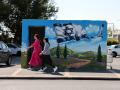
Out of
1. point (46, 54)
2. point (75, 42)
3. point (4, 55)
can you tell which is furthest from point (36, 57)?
point (4, 55)

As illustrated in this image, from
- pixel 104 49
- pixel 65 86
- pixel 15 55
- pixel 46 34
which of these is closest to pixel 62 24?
pixel 46 34

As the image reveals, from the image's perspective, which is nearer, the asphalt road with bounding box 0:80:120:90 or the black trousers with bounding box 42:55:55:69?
the asphalt road with bounding box 0:80:120:90

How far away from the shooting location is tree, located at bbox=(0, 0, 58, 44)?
161 ft

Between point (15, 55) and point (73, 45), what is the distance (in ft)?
73.0

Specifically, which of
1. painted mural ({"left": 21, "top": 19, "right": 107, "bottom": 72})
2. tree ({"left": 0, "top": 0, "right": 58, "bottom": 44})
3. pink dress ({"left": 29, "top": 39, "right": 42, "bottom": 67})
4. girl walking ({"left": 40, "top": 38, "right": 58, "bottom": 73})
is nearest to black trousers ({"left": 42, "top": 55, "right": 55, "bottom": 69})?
girl walking ({"left": 40, "top": 38, "right": 58, "bottom": 73})

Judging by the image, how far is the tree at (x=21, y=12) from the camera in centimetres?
4906

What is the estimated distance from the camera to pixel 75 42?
22.1 metres

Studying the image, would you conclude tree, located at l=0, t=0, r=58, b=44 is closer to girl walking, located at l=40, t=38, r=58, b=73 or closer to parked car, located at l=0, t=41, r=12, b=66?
parked car, located at l=0, t=41, r=12, b=66

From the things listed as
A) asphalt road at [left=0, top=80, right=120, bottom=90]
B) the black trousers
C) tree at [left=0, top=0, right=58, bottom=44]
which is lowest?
asphalt road at [left=0, top=80, right=120, bottom=90]

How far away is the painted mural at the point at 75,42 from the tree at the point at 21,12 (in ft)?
87.1

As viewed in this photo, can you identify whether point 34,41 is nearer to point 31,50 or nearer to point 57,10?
point 31,50

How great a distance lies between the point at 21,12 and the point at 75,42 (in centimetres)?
2833

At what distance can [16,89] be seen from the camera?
46.3 ft

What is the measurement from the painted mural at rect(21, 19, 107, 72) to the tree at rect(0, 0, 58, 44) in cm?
2653
